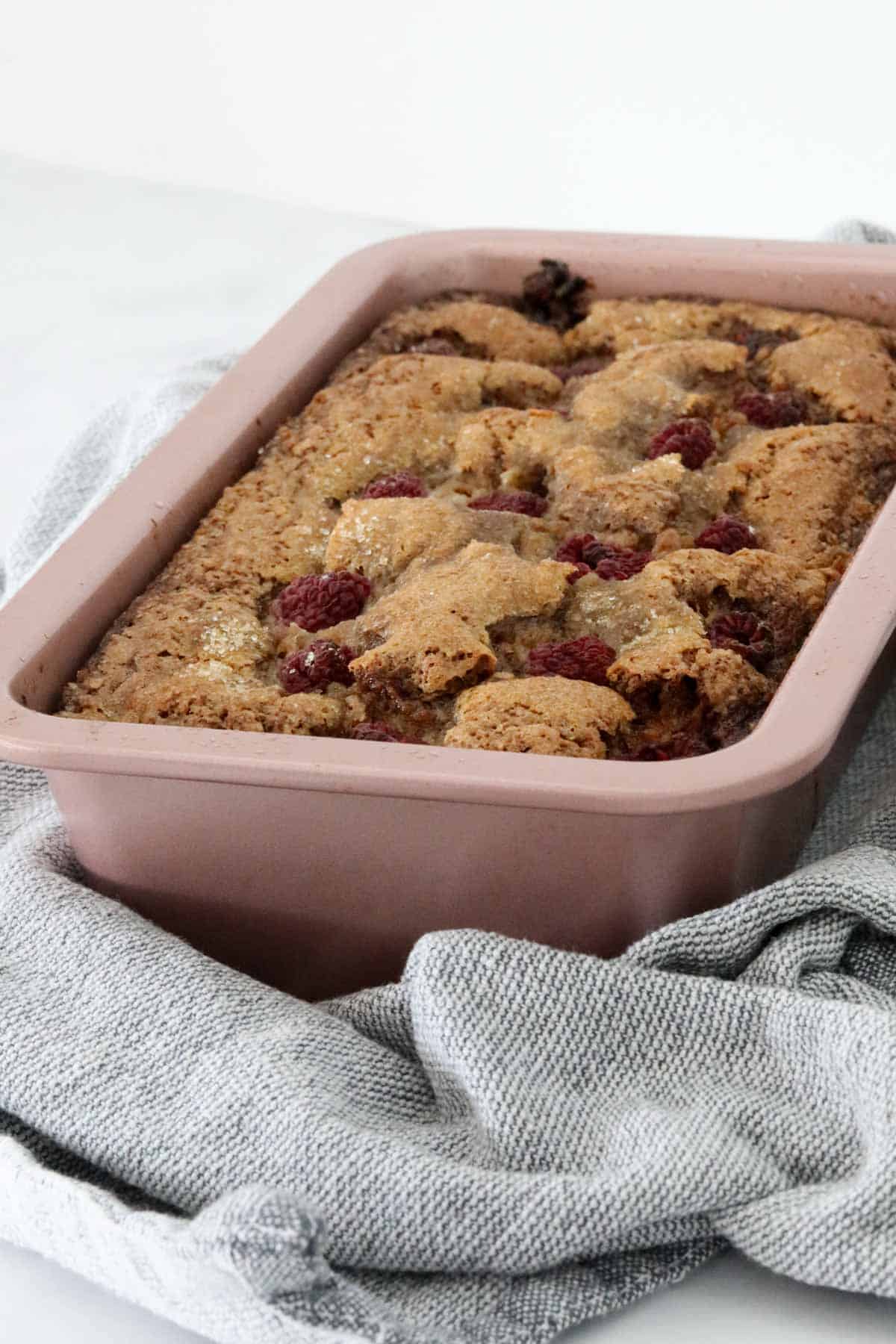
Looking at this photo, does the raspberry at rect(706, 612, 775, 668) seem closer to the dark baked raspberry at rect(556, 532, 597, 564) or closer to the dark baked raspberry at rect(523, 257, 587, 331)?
the dark baked raspberry at rect(556, 532, 597, 564)

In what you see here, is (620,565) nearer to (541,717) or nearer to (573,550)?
(573,550)

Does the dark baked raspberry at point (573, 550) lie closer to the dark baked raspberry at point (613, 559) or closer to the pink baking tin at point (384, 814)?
the dark baked raspberry at point (613, 559)

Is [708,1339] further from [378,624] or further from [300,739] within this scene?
[378,624]

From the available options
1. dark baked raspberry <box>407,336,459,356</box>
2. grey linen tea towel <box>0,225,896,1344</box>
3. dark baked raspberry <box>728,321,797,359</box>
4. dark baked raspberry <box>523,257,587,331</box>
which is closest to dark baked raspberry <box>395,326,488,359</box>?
dark baked raspberry <box>407,336,459,356</box>

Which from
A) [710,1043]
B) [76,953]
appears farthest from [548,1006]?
[76,953]

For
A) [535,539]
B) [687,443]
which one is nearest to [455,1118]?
[535,539]
